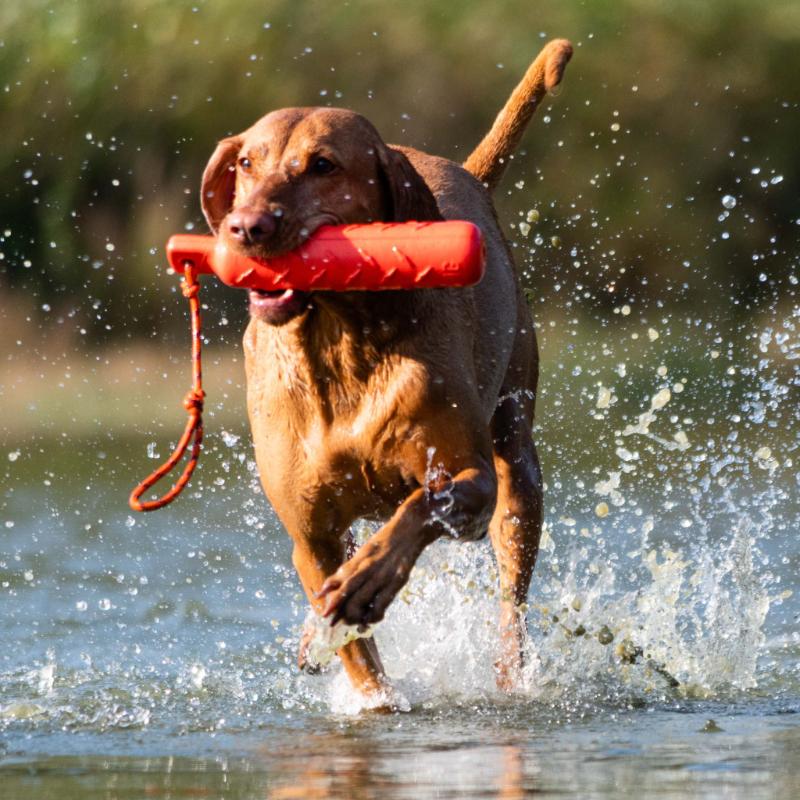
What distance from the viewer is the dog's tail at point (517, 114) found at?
22.3ft

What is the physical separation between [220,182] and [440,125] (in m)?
9.03

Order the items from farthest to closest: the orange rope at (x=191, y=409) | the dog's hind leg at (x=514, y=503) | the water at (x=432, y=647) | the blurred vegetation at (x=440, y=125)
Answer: the blurred vegetation at (x=440, y=125) < the dog's hind leg at (x=514, y=503) < the orange rope at (x=191, y=409) < the water at (x=432, y=647)

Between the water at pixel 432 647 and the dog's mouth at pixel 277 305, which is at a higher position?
the dog's mouth at pixel 277 305

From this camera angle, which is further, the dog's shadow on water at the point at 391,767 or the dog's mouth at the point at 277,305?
the dog's mouth at the point at 277,305

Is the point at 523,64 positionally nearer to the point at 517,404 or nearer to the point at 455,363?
the point at 517,404

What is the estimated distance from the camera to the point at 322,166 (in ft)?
16.9

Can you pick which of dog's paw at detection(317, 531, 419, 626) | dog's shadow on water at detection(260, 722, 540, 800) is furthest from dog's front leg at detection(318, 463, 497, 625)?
dog's shadow on water at detection(260, 722, 540, 800)

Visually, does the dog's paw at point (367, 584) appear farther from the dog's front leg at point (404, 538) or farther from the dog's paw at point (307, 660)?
the dog's paw at point (307, 660)

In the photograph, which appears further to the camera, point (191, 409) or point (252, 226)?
point (191, 409)

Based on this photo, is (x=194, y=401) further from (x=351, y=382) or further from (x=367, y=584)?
(x=367, y=584)

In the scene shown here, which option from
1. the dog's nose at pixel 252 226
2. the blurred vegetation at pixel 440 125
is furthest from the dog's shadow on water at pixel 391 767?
the blurred vegetation at pixel 440 125

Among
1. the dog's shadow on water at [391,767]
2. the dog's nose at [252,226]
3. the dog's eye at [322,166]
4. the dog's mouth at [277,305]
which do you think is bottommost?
the dog's shadow on water at [391,767]

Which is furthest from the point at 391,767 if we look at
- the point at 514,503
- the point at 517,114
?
the point at 517,114

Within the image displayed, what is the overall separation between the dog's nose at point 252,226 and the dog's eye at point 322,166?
22 centimetres
